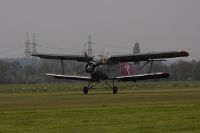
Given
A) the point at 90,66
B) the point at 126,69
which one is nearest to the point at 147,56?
the point at 90,66

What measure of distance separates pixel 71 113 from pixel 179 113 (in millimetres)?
4370

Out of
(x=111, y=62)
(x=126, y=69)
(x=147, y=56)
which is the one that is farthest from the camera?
(x=126, y=69)

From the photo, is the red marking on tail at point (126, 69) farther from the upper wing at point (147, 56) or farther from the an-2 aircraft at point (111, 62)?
the upper wing at point (147, 56)

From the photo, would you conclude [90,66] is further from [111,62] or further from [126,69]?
[126,69]

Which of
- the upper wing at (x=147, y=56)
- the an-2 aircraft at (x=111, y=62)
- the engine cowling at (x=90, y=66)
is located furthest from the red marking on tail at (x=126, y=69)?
the engine cowling at (x=90, y=66)

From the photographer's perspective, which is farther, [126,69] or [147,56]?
[126,69]

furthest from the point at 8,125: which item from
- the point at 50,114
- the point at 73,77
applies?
the point at 73,77

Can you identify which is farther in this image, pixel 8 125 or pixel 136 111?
pixel 136 111

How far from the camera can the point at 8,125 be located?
→ 17297 millimetres

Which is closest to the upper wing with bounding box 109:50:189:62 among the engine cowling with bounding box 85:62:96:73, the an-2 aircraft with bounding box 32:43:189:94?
the an-2 aircraft with bounding box 32:43:189:94

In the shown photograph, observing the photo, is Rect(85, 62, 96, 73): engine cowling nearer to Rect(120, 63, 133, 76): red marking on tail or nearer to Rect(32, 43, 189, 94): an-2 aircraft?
Rect(32, 43, 189, 94): an-2 aircraft

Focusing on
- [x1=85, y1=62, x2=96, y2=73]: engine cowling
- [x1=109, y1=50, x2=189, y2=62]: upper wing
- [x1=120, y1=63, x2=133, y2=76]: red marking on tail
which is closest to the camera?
[x1=109, y1=50, x2=189, y2=62]: upper wing

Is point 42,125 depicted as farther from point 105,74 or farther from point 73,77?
point 73,77

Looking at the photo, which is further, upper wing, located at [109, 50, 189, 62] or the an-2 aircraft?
the an-2 aircraft
